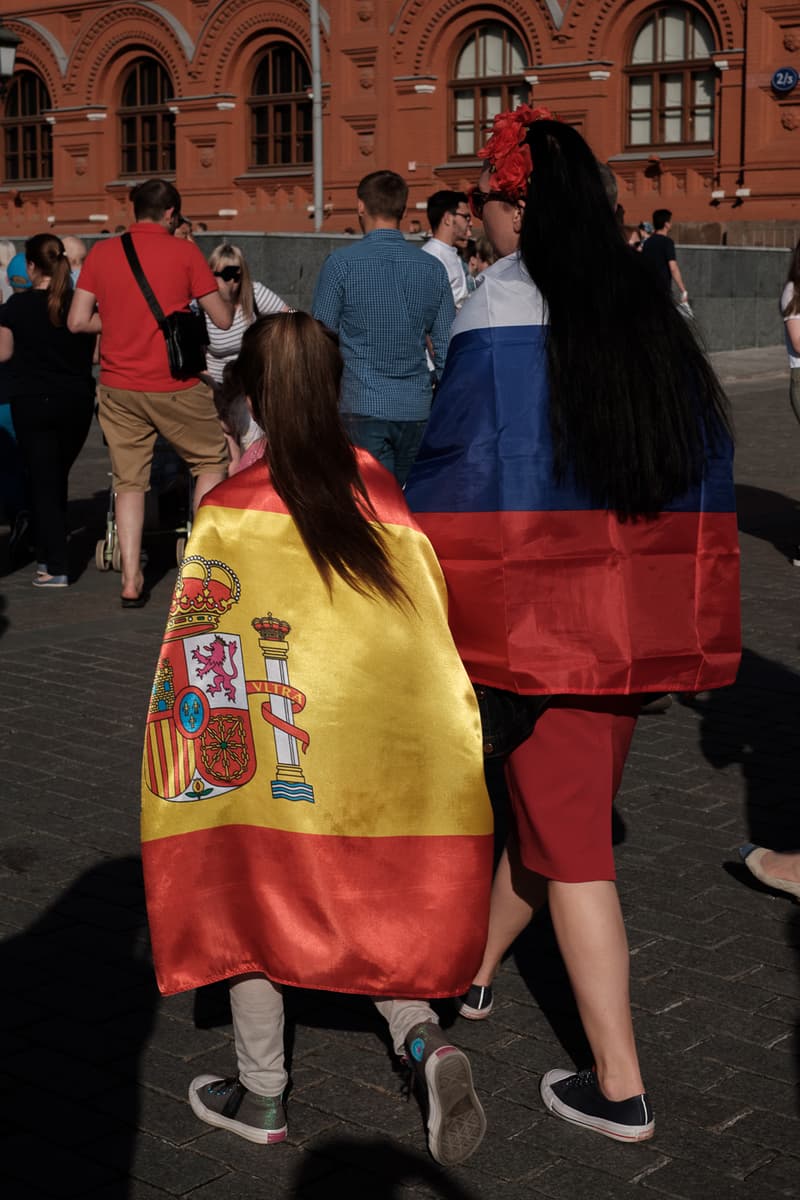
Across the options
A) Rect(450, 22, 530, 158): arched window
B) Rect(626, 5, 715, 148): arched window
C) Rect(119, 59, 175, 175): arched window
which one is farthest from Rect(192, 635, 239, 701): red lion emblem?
Rect(119, 59, 175, 175): arched window

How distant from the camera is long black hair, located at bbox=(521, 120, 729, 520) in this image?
3.06 metres

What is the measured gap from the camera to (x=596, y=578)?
10.3 feet

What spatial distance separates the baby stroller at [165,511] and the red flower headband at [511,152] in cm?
614

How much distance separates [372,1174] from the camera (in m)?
3.12

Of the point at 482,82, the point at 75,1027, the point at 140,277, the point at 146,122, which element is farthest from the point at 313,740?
the point at 146,122

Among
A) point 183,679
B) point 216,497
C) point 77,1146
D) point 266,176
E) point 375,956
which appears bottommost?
point 77,1146

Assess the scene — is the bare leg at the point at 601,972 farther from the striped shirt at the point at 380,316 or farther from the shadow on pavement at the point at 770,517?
the shadow on pavement at the point at 770,517

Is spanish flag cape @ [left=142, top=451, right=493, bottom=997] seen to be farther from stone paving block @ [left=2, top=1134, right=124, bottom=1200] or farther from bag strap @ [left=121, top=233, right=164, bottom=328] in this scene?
bag strap @ [left=121, top=233, right=164, bottom=328]

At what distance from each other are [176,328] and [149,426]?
0.58 meters

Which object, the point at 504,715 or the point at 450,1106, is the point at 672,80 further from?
the point at 450,1106

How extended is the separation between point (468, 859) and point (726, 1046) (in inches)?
33.8

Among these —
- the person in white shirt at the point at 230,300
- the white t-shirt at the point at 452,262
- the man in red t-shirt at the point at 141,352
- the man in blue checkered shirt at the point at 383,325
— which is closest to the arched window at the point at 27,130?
the white t-shirt at the point at 452,262

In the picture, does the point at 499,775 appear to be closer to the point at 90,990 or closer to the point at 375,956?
the point at 90,990

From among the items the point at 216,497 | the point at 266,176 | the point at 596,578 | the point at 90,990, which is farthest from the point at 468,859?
the point at 266,176
